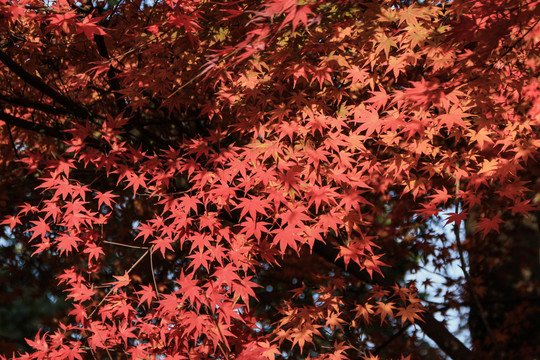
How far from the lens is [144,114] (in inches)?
256

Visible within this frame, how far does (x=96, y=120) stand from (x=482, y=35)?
3277 millimetres

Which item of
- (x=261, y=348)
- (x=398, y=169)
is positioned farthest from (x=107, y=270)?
(x=398, y=169)

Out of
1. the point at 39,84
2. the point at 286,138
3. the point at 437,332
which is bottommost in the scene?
the point at 437,332

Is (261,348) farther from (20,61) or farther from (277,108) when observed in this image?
(20,61)

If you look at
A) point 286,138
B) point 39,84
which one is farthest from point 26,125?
point 286,138

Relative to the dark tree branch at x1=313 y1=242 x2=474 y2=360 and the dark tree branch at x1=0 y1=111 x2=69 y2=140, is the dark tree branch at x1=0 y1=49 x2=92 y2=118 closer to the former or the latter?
the dark tree branch at x1=0 y1=111 x2=69 y2=140

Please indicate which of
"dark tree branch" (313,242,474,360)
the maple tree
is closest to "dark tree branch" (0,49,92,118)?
the maple tree

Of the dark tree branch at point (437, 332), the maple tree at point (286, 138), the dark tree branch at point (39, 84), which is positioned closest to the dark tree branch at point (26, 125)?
the maple tree at point (286, 138)

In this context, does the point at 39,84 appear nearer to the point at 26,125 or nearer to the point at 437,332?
the point at 26,125

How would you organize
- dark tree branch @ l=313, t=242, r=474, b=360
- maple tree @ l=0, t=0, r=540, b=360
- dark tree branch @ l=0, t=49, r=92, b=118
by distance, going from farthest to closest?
1. dark tree branch @ l=313, t=242, r=474, b=360
2. dark tree branch @ l=0, t=49, r=92, b=118
3. maple tree @ l=0, t=0, r=540, b=360

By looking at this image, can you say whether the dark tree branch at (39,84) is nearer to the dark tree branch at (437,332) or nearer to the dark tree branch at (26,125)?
the dark tree branch at (26,125)

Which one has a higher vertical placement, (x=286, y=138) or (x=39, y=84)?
(x=39, y=84)

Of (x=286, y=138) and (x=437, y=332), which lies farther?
(x=437, y=332)

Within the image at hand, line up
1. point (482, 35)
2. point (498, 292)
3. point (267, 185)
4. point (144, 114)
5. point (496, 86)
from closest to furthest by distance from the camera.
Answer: point (482, 35) < point (267, 185) < point (496, 86) < point (498, 292) < point (144, 114)
